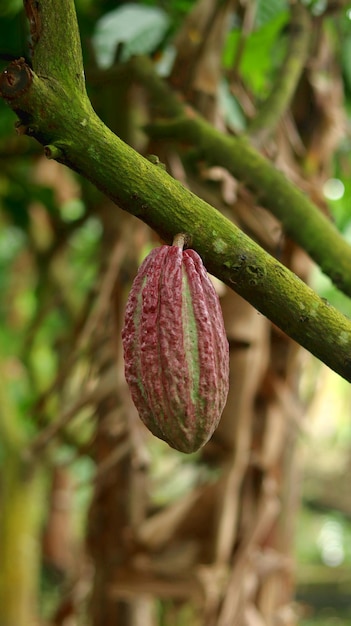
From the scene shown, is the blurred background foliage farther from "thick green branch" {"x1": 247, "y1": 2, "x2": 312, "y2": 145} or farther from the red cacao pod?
the red cacao pod

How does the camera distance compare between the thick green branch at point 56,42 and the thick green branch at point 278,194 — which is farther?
the thick green branch at point 278,194

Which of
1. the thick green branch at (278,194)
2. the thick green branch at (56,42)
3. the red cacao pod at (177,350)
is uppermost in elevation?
the thick green branch at (278,194)

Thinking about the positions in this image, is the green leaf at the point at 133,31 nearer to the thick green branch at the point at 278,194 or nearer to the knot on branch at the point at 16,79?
the thick green branch at the point at 278,194

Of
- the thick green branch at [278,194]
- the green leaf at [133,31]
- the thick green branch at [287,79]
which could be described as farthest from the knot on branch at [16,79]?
the green leaf at [133,31]

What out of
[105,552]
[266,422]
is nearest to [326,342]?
[266,422]

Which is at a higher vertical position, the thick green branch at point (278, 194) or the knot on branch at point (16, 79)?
the thick green branch at point (278, 194)

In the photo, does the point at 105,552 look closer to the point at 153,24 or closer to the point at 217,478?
the point at 217,478
